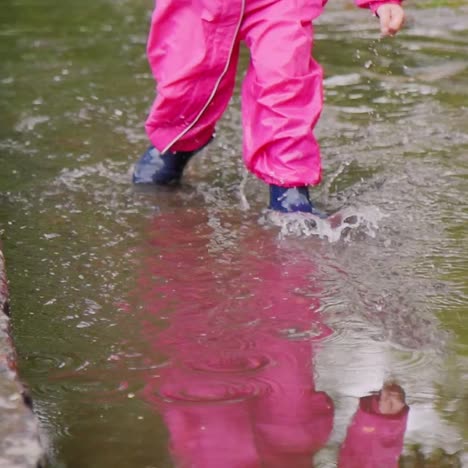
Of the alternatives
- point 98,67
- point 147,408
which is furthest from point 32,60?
point 147,408

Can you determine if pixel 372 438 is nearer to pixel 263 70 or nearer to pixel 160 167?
pixel 263 70

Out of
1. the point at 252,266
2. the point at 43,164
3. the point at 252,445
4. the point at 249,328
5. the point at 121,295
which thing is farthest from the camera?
the point at 43,164

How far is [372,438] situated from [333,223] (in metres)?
1.20

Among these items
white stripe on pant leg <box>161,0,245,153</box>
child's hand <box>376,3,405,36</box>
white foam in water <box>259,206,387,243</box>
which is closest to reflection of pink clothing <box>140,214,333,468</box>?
white foam in water <box>259,206,387,243</box>

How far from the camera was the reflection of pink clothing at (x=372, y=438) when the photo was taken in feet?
6.97

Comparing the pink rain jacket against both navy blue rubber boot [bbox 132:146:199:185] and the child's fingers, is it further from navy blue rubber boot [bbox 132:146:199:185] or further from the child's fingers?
navy blue rubber boot [bbox 132:146:199:185]

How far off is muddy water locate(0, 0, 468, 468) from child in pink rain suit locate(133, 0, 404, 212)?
17 centimetres

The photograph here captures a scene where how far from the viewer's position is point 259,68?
11.3ft

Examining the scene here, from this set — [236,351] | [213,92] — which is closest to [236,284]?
[236,351]

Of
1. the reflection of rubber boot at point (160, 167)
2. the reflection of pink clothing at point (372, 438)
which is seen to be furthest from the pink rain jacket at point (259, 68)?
the reflection of pink clothing at point (372, 438)

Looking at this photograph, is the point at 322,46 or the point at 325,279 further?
the point at 322,46

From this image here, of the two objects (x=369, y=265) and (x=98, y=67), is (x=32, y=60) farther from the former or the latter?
(x=369, y=265)

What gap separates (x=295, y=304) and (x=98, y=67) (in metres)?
2.76

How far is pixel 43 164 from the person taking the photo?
159 inches
